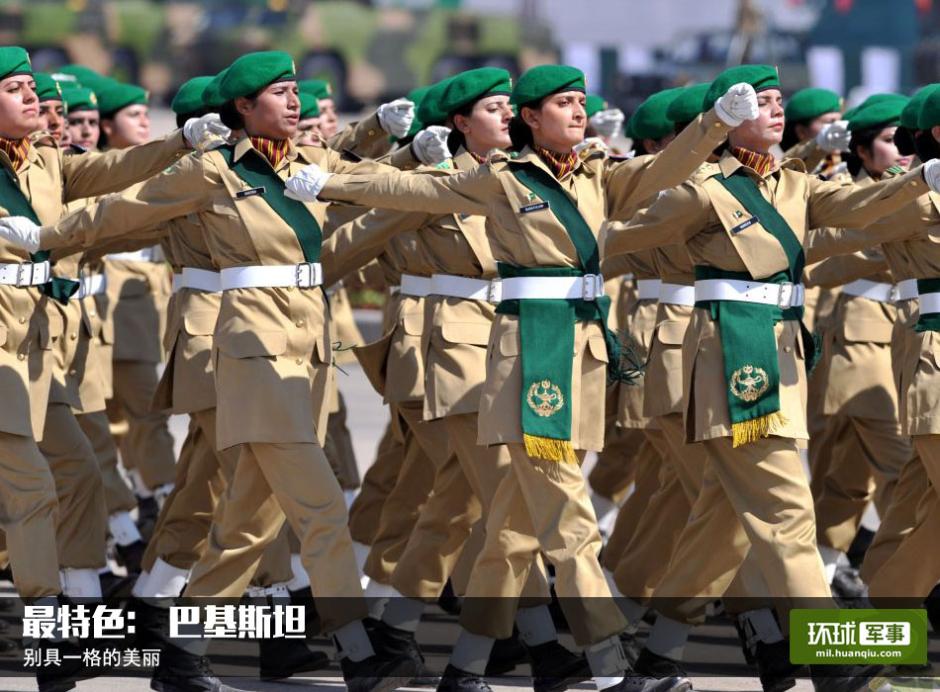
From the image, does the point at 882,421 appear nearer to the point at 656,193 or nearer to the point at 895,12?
the point at 656,193

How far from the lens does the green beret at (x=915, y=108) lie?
738 centimetres

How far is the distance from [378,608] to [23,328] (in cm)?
159

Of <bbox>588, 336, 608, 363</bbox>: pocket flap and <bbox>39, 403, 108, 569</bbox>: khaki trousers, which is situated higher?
<bbox>588, 336, 608, 363</bbox>: pocket flap

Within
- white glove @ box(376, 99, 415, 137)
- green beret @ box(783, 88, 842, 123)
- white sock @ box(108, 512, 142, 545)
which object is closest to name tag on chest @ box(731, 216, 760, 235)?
white glove @ box(376, 99, 415, 137)

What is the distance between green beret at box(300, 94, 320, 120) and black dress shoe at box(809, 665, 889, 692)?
139 inches

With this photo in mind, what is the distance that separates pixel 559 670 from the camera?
277 inches

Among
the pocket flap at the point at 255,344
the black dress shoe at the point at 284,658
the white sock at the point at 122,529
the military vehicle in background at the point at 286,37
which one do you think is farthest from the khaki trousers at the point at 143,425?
the military vehicle in background at the point at 286,37

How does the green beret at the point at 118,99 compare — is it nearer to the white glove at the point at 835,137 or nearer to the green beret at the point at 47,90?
the green beret at the point at 47,90

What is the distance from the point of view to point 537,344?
22.1 feet

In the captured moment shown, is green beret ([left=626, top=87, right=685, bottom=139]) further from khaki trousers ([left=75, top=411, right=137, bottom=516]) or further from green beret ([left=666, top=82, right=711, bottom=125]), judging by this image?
khaki trousers ([left=75, top=411, right=137, bottom=516])

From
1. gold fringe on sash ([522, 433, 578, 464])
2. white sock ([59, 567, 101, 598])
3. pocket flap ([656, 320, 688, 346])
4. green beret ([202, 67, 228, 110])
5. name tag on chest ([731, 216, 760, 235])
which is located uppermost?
green beret ([202, 67, 228, 110])

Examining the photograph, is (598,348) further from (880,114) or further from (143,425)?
(143,425)

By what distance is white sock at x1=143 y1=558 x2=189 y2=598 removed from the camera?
784cm

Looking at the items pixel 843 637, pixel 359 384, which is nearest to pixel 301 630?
pixel 843 637
